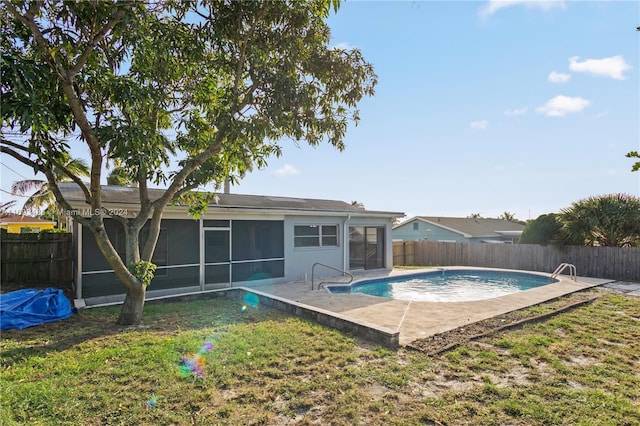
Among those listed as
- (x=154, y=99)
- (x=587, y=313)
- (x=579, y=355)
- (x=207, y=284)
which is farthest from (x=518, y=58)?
(x=207, y=284)

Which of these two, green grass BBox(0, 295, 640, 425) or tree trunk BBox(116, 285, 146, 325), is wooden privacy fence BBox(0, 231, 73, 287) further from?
tree trunk BBox(116, 285, 146, 325)

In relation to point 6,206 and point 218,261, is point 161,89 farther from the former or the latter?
point 6,206

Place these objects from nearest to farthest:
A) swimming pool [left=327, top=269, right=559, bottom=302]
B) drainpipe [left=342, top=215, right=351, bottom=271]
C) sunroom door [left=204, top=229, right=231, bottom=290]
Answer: sunroom door [left=204, top=229, right=231, bottom=290] < swimming pool [left=327, top=269, right=559, bottom=302] < drainpipe [left=342, top=215, right=351, bottom=271]

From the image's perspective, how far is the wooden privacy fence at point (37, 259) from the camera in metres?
10.5

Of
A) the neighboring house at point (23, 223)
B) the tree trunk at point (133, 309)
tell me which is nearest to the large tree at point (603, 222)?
the tree trunk at point (133, 309)

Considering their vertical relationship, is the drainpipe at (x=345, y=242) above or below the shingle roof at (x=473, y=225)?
below

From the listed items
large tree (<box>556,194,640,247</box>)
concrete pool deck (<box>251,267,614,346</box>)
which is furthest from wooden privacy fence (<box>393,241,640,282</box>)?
concrete pool deck (<box>251,267,614,346</box>)

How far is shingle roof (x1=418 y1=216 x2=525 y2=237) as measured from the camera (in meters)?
26.9

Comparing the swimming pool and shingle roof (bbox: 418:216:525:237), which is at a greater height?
shingle roof (bbox: 418:216:525:237)

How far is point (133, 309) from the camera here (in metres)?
7.01

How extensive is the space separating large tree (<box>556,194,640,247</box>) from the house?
8530 mm

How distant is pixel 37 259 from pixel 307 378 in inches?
405

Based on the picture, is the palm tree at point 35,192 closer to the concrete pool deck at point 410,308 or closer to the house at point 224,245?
the house at point 224,245

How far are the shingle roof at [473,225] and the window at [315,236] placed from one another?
609 inches
